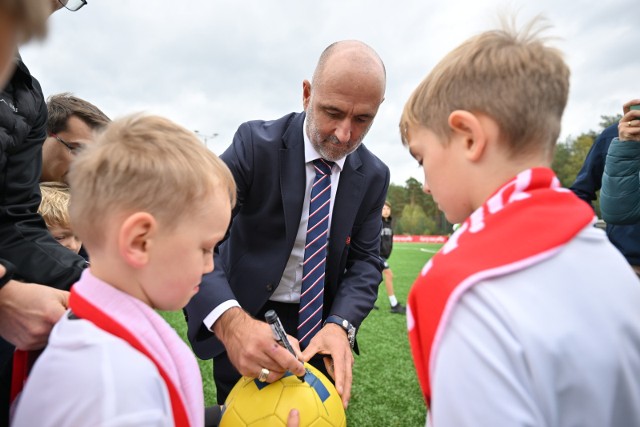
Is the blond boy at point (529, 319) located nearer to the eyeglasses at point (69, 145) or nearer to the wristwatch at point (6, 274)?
the wristwatch at point (6, 274)

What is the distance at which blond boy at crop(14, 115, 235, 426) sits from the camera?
98 centimetres

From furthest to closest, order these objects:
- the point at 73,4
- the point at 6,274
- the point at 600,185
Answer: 1. the point at 600,185
2. the point at 73,4
3. the point at 6,274

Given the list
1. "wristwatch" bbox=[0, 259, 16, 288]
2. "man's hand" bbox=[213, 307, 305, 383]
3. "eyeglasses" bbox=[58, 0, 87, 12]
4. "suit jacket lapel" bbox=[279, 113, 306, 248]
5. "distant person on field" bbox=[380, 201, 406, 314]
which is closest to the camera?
"wristwatch" bbox=[0, 259, 16, 288]

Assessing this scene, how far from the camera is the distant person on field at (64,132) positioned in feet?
9.95

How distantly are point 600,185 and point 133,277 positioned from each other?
3535mm

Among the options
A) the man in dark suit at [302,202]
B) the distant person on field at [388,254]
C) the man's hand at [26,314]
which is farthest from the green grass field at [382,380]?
the man's hand at [26,314]

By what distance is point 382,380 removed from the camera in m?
4.90

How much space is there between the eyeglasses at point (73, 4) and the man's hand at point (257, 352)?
1758 millimetres

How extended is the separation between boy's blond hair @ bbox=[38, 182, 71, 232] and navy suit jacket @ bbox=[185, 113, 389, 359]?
1.18m

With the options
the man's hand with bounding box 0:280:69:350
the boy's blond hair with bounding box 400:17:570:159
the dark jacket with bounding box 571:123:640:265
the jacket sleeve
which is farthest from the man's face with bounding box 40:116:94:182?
the dark jacket with bounding box 571:123:640:265

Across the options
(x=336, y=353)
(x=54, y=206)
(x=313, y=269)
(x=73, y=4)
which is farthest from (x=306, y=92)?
(x=54, y=206)

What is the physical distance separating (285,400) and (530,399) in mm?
1094

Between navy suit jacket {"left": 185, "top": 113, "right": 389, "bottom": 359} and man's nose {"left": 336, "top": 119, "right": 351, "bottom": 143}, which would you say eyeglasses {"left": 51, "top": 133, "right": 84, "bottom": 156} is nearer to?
navy suit jacket {"left": 185, "top": 113, "right": 389, "bottom": 359}

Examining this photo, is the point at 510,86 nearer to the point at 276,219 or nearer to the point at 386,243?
the point at 276,219
